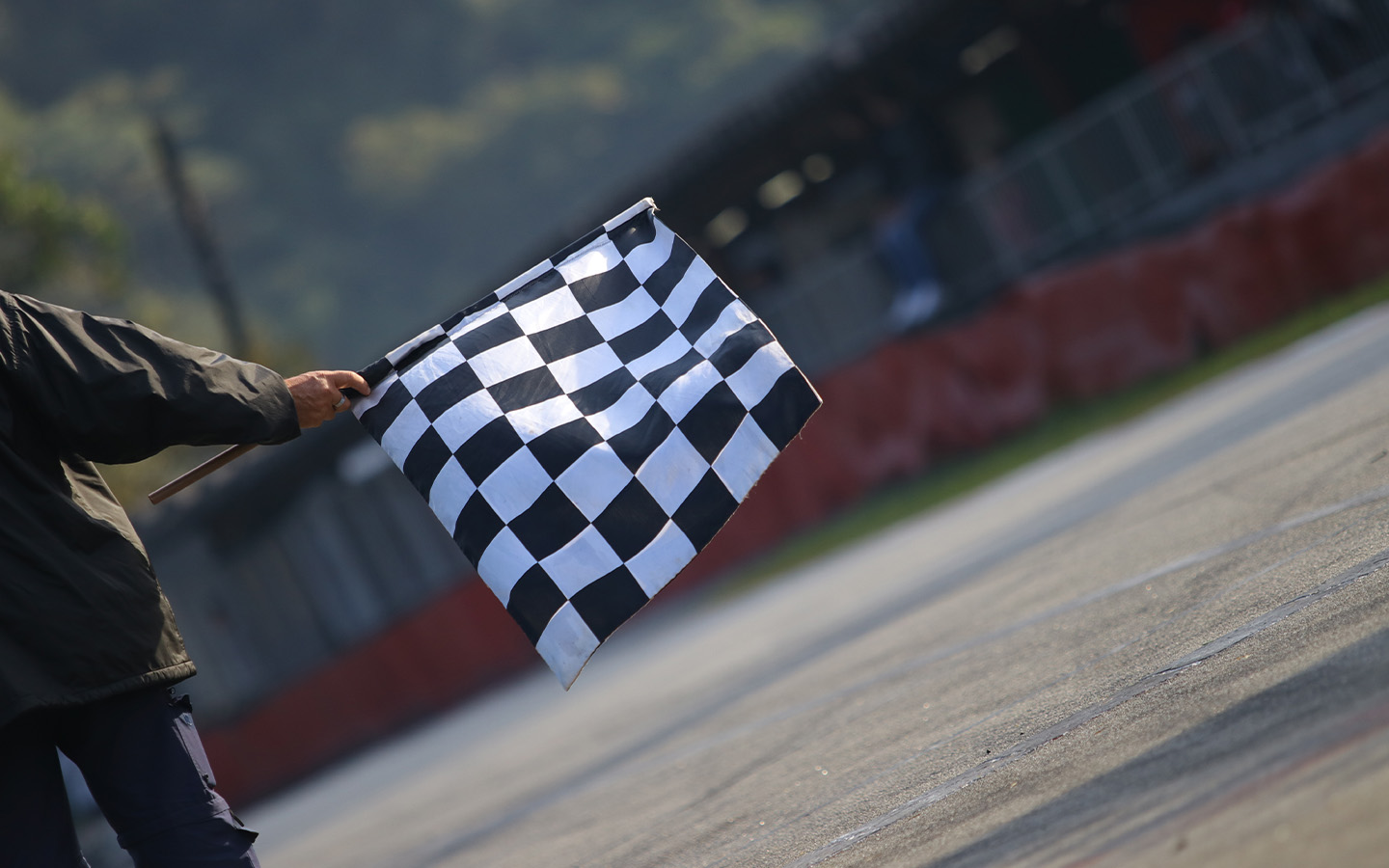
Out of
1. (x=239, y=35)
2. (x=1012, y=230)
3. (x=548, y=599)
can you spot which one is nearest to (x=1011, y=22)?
(x=1012, y=230)

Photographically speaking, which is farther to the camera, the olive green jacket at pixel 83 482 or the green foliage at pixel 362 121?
the green foliage at pixel 362 121

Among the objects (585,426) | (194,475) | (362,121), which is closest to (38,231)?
(194,475)

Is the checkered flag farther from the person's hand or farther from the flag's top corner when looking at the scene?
the person's hand

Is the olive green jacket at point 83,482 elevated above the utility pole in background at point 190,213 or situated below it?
below

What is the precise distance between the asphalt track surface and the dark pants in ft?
4.91

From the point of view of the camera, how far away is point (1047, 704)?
3877mm

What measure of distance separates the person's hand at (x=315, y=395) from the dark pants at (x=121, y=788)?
770mm

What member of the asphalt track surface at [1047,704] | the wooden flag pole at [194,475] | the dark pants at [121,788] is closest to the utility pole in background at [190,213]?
the asphalt track surface at [1047,704]

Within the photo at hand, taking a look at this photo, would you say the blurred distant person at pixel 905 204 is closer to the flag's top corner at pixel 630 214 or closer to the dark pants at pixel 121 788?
the flag's top corner at pixel 630 214

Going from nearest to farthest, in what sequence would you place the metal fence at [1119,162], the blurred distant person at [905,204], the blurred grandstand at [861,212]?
the metal fence at [1119,162] < the blurred grandstand at [861,212] < the blurred distant person at [905,204]

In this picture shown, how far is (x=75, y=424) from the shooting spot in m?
2.81

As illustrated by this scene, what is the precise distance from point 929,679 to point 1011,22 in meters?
16.0

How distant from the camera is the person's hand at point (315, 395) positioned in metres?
3.28

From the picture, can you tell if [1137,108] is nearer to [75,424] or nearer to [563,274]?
[563,274]
